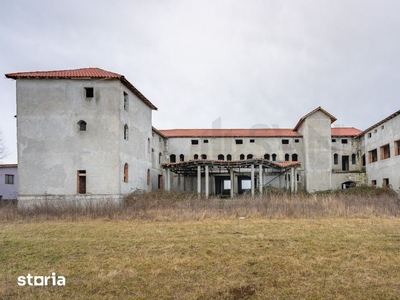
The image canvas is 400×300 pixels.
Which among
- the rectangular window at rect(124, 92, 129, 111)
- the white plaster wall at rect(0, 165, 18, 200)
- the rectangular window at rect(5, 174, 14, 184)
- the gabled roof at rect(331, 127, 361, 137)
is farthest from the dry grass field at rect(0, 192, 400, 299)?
the rectangular window at rect(5, 174, 14, 184)

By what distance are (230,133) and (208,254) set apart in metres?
30.1

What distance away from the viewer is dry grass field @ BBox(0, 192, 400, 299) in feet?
19.8

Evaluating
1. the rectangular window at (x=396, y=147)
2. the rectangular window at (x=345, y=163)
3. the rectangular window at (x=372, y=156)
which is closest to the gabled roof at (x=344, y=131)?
the rectangular window at (x=345, y=163)

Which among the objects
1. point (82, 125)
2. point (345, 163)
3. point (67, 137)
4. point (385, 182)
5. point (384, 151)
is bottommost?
point (385, 182)

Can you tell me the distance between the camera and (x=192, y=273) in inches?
276

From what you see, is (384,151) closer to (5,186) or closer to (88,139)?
(88,139)

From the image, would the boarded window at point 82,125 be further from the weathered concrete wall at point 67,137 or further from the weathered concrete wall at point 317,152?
the weathered concrete wall at point 317,152

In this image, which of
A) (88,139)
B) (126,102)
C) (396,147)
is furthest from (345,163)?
(88,139)

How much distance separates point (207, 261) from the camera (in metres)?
7.93

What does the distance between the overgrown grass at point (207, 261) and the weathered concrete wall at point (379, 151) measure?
1784cm

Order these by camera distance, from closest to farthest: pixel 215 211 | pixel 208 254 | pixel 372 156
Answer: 1. pixel 208 254
2. pixel 215 211
3. pixel 372 156

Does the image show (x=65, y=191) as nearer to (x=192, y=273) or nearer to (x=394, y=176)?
(x=192, y=273)

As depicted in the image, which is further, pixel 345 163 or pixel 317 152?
pixel 345 163

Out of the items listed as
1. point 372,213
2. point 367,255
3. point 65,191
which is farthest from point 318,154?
point 367,255
